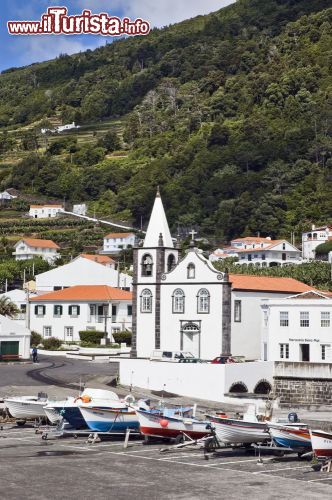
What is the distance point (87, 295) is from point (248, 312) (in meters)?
26.6

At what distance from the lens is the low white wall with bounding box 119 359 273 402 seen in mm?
57438

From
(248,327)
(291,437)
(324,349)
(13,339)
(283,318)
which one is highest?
(283,318)

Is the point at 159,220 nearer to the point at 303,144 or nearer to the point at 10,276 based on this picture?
the point at 10,276

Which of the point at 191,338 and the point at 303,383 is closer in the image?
the point at 303,383

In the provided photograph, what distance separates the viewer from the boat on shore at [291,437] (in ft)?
129

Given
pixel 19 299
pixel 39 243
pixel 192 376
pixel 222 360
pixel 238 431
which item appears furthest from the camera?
pixel 39 243

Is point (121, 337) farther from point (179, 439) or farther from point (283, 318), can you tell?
point (179, 439)

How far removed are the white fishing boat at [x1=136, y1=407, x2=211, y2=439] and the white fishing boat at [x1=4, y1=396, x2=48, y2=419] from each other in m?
6.06

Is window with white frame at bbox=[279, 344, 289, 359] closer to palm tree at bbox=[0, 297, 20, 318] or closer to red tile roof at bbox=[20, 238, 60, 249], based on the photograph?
palm tree at bbox=[0, 297, 20, 318]

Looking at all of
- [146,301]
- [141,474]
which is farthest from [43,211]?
[141,474]

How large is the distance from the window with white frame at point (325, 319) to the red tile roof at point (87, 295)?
29.5 metres

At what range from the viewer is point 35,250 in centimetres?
14712

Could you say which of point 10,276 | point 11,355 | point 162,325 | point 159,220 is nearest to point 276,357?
point 162,325

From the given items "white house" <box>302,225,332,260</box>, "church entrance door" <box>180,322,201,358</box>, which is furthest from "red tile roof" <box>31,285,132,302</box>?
"white house" <box>302,225,332,260</box>
